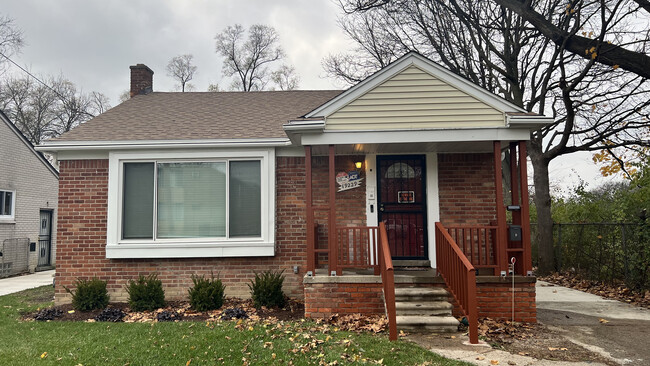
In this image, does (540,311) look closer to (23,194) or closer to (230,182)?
(230,182)

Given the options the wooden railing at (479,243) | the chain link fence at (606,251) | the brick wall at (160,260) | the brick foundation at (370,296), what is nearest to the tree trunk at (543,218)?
the chain link fence at (606,251)

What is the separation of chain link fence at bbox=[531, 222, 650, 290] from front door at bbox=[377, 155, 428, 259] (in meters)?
4.28

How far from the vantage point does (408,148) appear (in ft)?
25.6

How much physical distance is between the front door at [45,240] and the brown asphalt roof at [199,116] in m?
9.00

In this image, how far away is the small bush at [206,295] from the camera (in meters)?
7.01

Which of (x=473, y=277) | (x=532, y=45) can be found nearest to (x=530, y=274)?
(x=473, y=277)

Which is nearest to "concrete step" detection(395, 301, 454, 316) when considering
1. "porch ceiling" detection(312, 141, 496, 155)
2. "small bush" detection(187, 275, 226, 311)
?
"porch ceiling" detection(312, 141, 496, 155)

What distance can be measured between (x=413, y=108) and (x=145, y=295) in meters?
5.36

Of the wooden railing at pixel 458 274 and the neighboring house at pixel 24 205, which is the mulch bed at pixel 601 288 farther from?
the neighboring house at pixel 24 205

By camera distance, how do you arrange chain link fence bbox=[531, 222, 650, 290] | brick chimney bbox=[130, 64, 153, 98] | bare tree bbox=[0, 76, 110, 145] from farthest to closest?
bare tree bbox=[0, 76, 110, 145] < brick chimney bbox=[130, 64, 153, 98] < chain link fence bbox=[531, 222, 650, 290]

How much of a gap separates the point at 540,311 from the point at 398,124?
3.99 m

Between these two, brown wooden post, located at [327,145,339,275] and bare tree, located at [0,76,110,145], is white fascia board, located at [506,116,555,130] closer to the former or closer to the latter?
brown wooden post, located at [327,145,339,275]

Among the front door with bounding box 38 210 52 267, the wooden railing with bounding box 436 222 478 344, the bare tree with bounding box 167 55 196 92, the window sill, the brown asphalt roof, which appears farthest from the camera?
the bare tree with bounding box 167 55 196 92

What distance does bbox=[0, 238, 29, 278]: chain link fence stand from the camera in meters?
13.7
